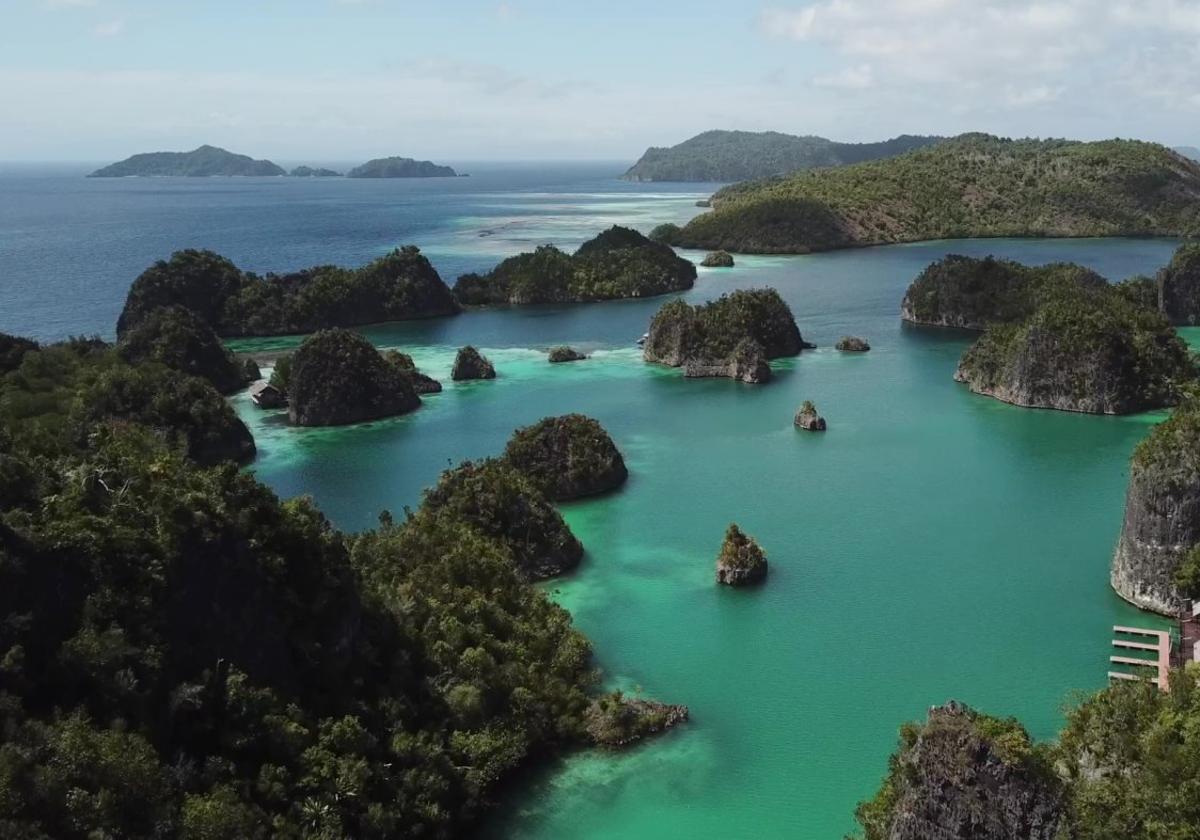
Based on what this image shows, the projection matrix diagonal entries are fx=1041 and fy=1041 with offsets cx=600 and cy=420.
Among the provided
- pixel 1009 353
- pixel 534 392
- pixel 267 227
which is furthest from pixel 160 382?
pixel 267 227

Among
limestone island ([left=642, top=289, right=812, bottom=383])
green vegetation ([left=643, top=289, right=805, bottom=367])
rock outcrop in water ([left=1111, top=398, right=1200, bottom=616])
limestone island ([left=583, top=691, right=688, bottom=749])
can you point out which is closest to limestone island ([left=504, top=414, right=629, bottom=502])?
limestone island ([left=583, top=691, right=688, bottom=749])

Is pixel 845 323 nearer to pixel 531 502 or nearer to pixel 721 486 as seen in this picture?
pixel 721 486

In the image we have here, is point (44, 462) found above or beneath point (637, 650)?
above

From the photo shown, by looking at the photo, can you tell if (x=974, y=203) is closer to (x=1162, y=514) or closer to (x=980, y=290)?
(x=980, y=290)

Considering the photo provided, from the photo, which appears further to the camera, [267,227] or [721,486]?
[267,227]

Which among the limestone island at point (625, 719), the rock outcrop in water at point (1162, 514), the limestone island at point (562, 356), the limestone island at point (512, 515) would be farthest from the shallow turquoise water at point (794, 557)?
the limestone island at point (512, 515)

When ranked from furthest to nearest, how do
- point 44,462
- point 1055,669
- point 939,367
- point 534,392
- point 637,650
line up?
point 939,367 < point 534,392 < point 637,650 < point 1055,669 < point 44,462

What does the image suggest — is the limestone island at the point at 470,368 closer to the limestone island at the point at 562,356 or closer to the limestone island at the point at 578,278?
the limestone island at the point at 562,356
